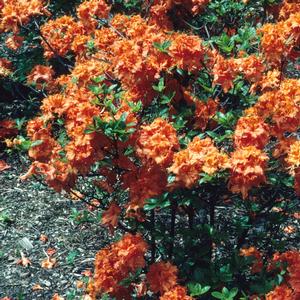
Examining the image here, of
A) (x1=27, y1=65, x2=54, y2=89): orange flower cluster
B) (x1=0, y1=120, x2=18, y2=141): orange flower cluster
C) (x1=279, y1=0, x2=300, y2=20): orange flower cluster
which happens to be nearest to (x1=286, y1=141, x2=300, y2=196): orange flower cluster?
(x1=279, y1=0, x2=300, y2=20): orange flower cluster

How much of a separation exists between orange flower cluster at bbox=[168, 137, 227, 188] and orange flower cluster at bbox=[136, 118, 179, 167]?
0.16 ft

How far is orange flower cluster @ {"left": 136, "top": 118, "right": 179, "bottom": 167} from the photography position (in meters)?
2.29

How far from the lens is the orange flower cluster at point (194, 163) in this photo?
222cm

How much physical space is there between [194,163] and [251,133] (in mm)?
248

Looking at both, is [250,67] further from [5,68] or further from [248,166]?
[5,68]

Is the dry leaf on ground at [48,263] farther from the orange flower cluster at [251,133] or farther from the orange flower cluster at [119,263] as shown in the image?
the orange flower cluster at [251,133]

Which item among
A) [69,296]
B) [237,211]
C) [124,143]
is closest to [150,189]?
[124,143]

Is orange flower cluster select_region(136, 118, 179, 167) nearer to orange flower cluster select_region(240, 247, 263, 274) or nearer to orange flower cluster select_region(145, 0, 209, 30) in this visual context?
orange flower cluster select_region(240, 247, 263, 274)

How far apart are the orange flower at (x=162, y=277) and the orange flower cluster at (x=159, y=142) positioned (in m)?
0.60

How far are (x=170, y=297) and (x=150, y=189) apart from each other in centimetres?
48

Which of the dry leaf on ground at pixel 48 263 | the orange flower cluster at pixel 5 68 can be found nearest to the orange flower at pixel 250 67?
the dry leaf on ground at pixel 48 263

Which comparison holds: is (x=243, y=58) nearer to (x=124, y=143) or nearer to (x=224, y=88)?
(x=224, y=88)

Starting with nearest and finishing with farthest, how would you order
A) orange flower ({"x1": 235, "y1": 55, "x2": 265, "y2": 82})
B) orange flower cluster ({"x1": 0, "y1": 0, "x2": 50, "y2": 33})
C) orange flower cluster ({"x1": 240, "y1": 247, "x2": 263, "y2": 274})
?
orange flower ({"x1": 235, "y1": 55, "x2": 265, "y2": 82}), orange flower cluster ({"x1": 240, "y1": 247, "x2": 263, "y2": 274}), orange flower cluster ({"x1": 0, "y1": 0, "x2": 50, "y2": 33})

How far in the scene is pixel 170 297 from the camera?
254cm
